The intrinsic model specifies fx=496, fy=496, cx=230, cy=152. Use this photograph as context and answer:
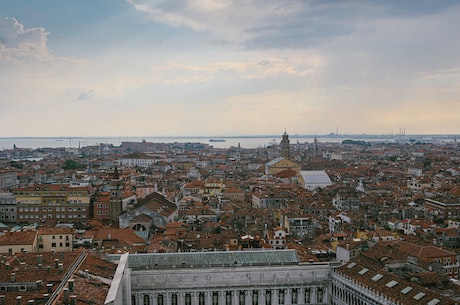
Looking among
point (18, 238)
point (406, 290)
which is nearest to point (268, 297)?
point (406, 290)

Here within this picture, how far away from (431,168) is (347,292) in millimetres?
97152

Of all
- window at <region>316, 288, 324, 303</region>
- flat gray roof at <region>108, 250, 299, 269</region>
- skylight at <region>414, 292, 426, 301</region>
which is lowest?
window at <region>316, 288, 324, 303</region>

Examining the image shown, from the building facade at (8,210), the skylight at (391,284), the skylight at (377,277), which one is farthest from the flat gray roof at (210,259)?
the building facade at (8,210)

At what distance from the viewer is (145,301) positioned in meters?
27.7

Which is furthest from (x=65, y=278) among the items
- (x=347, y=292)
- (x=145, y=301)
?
(x=347, y=292)

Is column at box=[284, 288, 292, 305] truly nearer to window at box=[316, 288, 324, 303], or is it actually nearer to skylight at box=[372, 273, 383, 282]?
window at box=[316, 288, 324, 303]

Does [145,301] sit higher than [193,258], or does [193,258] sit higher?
[193,258]

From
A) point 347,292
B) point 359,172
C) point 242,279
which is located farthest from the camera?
point 359,172

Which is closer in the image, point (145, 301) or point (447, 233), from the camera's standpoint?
point (145, 301)

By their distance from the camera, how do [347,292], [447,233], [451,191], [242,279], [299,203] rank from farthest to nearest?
[451,191], [299,203], [447,233], [242,279], [347,292]

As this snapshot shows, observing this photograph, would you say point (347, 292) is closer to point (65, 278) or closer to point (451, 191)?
point (65, 278)

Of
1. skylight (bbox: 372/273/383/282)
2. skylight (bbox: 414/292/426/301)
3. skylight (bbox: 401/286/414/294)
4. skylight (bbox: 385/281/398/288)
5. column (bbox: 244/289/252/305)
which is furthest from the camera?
column (bbox: 244/289/252/305)

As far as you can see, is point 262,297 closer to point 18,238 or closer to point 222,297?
point 222,297

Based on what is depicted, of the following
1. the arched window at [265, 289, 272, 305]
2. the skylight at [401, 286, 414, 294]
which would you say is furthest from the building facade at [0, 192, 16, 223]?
the skylight at [401, 286, 414, 294]
